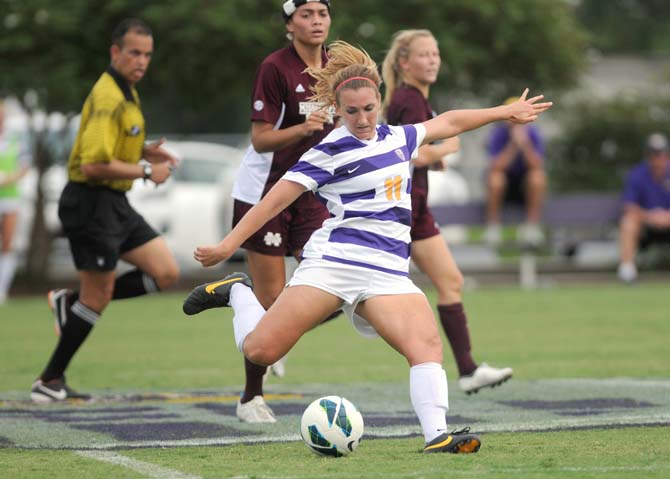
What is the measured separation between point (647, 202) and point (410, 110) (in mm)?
11132

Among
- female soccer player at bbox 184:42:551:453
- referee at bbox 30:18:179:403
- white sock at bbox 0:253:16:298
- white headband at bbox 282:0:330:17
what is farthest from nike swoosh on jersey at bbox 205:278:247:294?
white sock at bbox 0:253:16:298

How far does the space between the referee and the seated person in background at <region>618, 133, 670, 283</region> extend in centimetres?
1113

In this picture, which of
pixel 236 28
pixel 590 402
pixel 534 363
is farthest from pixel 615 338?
pixel 236 28

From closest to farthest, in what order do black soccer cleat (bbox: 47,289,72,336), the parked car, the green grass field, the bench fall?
the green grass field, black soccer cleat (bbox: 47,289,72,336), the bench, the parked car

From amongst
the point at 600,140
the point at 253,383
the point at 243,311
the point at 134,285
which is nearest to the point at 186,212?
the point at 600,140

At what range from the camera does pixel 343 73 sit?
6.47 metres

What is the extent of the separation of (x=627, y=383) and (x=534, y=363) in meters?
1.71

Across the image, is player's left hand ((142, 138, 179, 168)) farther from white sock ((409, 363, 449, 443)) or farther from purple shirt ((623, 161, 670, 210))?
purple shirt ((623, 161, 670, 210))

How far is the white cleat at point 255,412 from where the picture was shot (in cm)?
757

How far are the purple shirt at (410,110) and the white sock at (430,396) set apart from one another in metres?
2.77

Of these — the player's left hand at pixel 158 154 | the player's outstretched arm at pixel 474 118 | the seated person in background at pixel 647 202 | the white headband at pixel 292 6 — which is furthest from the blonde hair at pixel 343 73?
the seated person in background at pixel 647 202

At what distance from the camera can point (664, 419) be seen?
7.15 meters

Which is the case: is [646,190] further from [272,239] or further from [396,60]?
[272,239]

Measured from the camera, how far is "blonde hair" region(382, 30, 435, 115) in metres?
8.83
